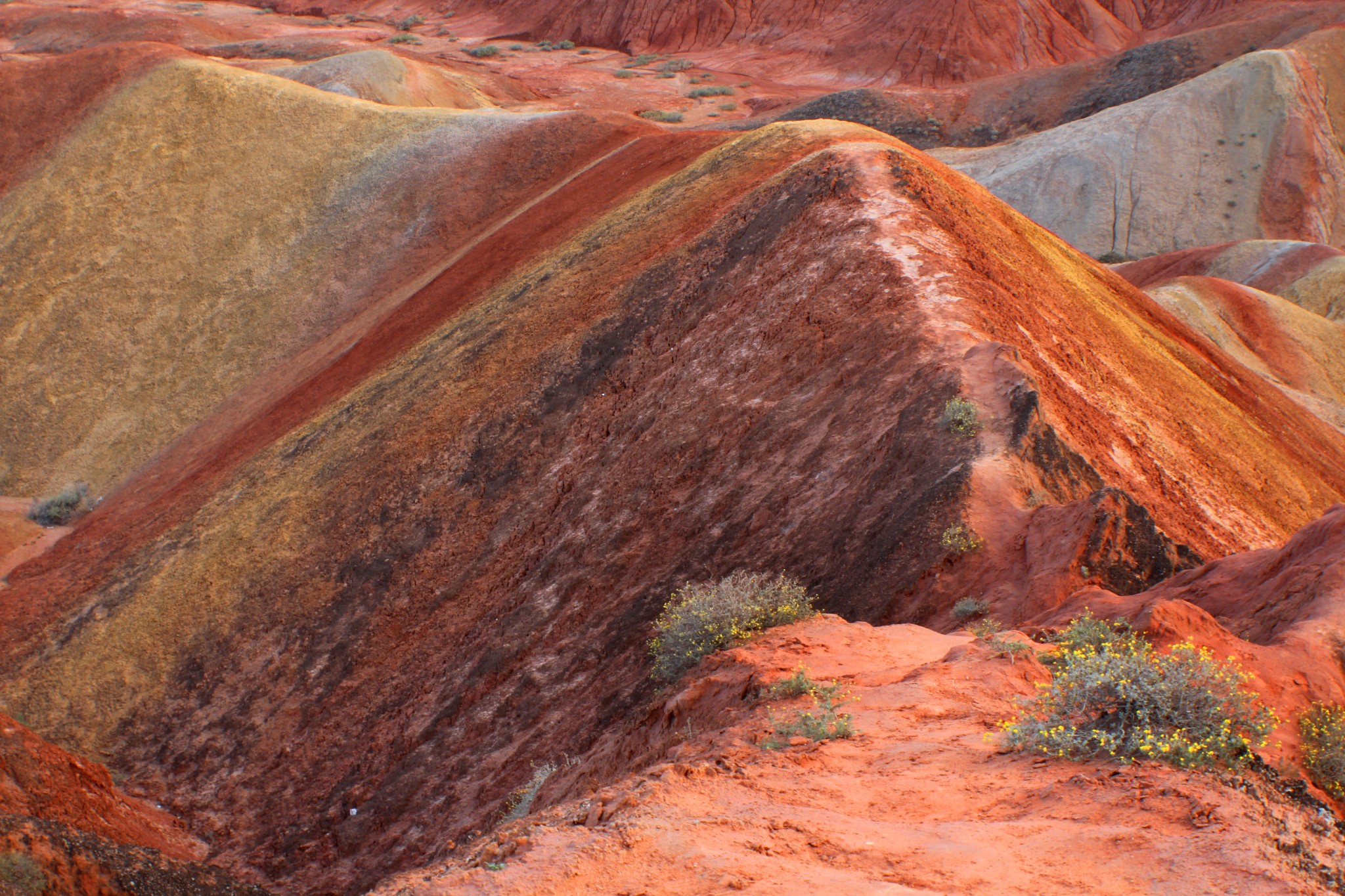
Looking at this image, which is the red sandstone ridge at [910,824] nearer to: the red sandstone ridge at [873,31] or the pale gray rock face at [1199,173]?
the pale gray rock face at [1199,173]

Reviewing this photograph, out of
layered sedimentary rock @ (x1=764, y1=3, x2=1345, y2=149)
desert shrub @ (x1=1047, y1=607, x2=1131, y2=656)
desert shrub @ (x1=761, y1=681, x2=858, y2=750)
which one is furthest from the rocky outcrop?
desert shrub @ (x1=761, y1=681, x2=858, y2=750)

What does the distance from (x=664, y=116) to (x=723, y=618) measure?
4969 centimetres

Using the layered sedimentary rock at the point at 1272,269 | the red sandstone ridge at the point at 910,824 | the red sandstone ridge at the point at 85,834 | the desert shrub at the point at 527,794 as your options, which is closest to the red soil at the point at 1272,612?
the red sandstone ridge at the point at 910,824

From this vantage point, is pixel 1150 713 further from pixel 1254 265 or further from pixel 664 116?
pixel 664 116

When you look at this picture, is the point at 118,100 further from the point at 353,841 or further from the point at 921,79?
the point at 921,79

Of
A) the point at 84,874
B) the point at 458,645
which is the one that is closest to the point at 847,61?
the point at 458,645

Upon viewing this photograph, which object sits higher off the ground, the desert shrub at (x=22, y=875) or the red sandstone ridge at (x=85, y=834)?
the desert shrub at (x=22, y=875)

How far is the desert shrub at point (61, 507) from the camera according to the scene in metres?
23.2

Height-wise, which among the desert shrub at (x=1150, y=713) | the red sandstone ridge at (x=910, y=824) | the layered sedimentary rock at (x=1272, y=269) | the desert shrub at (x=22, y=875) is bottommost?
the desert shrub at (x=22, y=875)

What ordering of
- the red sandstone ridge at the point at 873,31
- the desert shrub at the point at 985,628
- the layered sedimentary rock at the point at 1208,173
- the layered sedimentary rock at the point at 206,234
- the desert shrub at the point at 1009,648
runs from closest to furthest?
Answer: the desert shrub at the point at 1009,648
the desert shrub at the point at 985,628
the layered sedimentary rock at the point at 206,234
the layered sedimentary rock at the point at 1208,173
the red sandstone ridge at the point at 873,31

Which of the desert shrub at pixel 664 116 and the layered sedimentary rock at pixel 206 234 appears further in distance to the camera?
the desert shrub at pixel 664 116

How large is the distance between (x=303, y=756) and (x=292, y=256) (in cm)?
1945

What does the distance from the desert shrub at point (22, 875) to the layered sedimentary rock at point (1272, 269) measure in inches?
1437

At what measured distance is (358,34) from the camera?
7281cm
